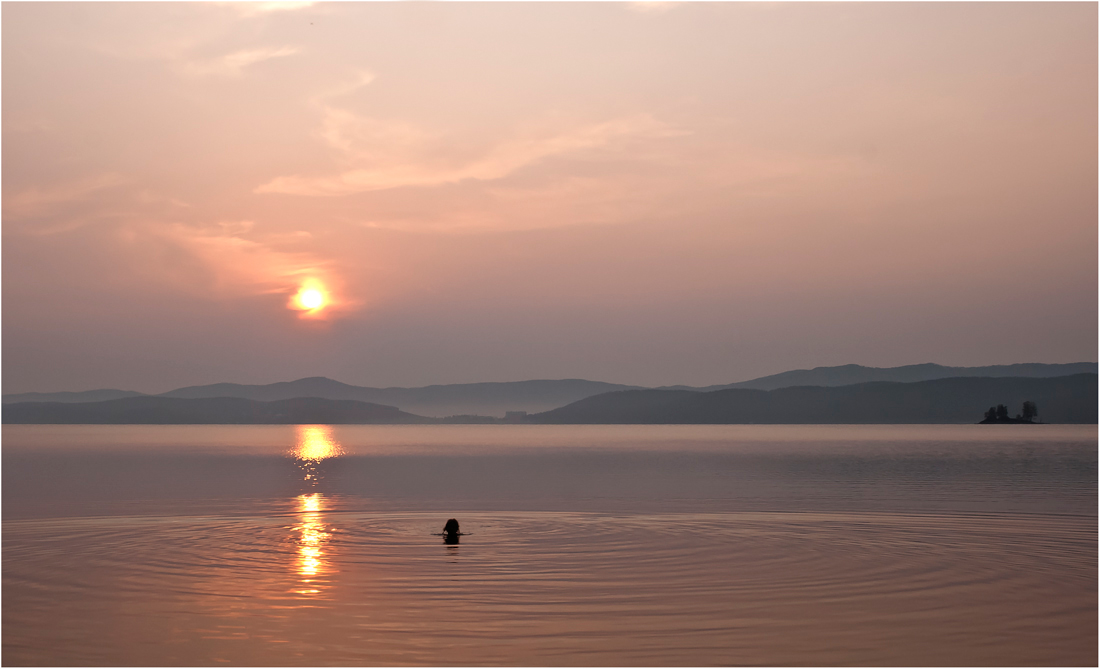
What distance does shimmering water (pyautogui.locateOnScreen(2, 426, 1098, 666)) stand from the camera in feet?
55.5

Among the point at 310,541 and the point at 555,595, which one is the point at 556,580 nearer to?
the point at 555,595

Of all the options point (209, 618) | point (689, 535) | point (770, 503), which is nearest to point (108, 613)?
point (209, 618)

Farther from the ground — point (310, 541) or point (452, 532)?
point (452, 532)

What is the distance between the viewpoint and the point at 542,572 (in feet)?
80.0

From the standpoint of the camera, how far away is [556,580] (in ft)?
75.9

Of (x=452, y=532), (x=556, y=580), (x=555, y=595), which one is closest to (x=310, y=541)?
(x=452, y=532)

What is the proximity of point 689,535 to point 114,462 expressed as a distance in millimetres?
70539

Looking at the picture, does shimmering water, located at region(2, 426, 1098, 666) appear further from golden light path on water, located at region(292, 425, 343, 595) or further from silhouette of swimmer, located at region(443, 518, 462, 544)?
silhouette of swimmer, located at region(443, 518, 462, 544)

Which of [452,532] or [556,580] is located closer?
[556,580]

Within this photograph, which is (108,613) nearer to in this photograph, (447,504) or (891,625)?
(891,625)

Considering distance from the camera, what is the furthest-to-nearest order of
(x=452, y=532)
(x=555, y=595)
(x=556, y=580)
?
1. (x=452, y=532)
2. (x=556, y=580)
3. (x=555, y=595)

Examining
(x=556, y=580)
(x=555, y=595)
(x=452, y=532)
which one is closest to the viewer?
(x=555, y=595)

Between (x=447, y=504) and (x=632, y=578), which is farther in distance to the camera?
(x=447, y=504)

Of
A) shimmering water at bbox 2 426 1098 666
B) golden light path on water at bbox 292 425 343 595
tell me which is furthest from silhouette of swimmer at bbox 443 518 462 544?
golden light path on water at bbox 292 425 343 595
